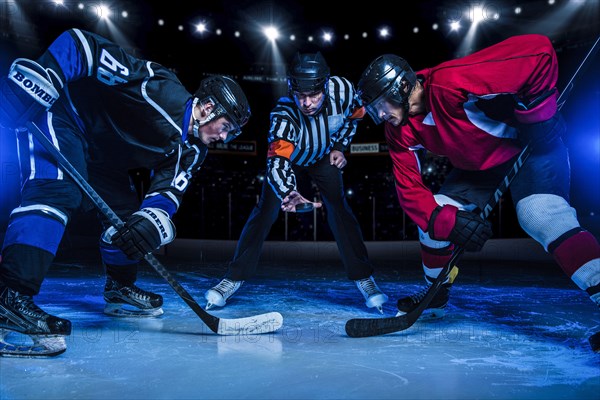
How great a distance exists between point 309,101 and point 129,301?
1168 millimetres

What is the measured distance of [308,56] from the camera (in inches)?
94.6

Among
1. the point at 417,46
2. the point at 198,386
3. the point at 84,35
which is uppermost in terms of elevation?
the point at 417,46

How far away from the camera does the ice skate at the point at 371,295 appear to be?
8.07 ft

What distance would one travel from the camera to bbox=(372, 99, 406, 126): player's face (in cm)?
201

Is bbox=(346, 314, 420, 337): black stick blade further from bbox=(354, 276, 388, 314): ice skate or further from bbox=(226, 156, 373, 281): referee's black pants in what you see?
bbox=(226, 156, 373, 281): referee's black pants

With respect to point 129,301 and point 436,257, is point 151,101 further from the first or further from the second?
point 436,257

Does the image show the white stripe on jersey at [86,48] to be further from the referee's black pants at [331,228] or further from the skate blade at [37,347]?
the referee's black pants at [331,228]

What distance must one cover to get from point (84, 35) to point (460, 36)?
7863mm

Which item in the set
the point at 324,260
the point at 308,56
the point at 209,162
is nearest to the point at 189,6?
the point at 209,162

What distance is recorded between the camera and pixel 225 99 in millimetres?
2002

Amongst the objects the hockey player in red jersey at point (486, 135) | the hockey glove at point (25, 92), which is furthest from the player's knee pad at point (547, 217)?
the hockey glove at point (25, 92)

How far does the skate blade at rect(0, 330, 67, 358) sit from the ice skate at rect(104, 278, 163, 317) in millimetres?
582

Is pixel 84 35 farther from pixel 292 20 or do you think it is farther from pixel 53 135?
pixel 292 20

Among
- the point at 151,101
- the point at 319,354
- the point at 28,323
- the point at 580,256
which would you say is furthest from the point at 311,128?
the point at 28,323
